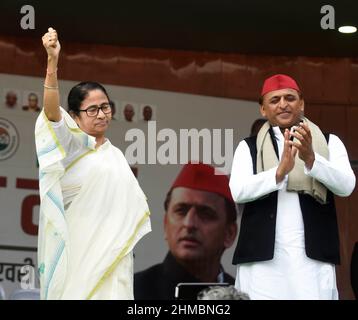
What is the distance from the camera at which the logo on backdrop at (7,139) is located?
813 cm

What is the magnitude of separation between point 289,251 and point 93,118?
108 cm

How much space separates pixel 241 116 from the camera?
337 inches

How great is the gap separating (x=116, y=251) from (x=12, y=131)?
3.34 m

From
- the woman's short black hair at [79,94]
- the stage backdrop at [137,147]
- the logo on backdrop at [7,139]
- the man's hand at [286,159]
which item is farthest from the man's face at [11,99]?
the man's hand at [286,159]

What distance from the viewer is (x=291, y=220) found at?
517 centimetres

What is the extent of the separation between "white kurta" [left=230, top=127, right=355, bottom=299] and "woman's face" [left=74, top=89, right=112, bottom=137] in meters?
0.67

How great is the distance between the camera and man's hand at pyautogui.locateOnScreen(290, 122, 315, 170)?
16.5 ft

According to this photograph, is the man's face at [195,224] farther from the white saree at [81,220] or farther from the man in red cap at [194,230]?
the white saree at [81,220]

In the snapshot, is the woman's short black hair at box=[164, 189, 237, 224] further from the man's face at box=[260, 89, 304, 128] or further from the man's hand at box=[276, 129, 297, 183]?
the man's hand at box=[276, 129, 297, 183]

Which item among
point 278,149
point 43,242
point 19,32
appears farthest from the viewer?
point 19,32

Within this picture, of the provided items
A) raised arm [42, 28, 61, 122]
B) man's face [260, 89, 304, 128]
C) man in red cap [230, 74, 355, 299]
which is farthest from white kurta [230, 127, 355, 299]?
raised arm [42, 28, 61, 122]
